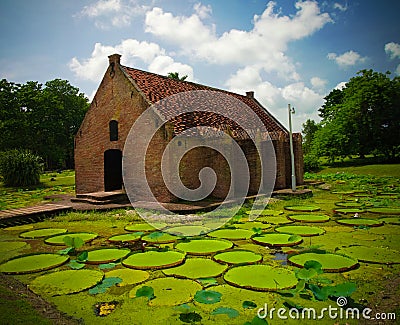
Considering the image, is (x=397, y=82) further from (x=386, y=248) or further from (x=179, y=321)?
(x=179, y=321)

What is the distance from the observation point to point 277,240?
6.07m

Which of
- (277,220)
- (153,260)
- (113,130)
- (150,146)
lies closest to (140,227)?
(153,260)

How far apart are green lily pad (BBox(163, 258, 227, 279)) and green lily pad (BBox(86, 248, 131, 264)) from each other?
1.24 m

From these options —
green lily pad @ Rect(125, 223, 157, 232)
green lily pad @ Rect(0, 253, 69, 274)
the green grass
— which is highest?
the green grass

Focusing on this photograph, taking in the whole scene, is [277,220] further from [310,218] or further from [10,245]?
[10,245]

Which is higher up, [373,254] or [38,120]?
[38,120]

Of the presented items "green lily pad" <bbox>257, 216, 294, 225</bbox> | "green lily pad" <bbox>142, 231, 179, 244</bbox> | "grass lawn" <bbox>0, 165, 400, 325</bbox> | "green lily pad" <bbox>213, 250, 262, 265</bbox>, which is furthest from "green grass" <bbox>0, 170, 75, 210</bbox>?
"green lily pad" <bbox>213, 250, 262, 265</bbox>

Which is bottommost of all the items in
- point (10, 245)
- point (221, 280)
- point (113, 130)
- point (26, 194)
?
point (221, 280)

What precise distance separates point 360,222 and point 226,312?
5.78m

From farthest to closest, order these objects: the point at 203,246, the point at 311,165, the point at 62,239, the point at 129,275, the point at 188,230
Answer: the point at 311,165
the point at 188,230
the point at 62,239
the point at 203,246
the point at 129,275

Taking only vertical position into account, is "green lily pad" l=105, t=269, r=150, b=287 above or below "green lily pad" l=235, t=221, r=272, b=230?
below

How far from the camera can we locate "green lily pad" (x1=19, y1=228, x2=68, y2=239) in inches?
291

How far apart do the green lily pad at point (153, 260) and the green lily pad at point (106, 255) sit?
262mm

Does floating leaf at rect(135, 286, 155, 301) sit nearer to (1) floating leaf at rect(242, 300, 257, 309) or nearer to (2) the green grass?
(1) floating leaf at rect(242, 300, 257, 309)
